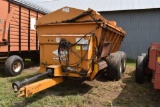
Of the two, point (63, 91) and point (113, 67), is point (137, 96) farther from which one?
point (63, 91)

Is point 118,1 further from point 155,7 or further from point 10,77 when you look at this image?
point 10,77

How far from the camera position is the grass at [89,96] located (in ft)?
15.4

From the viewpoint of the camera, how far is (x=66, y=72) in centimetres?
543

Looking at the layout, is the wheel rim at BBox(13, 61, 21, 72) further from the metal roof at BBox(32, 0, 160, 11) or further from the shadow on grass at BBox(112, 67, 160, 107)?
the metal roof at BBox(32, 0, 160, 11)

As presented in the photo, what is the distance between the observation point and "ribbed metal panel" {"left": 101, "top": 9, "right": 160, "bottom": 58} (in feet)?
47.7

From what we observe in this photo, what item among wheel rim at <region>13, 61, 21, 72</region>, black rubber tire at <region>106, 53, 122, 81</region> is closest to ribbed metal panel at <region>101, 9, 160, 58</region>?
black rubber tire at <region>106, 53, 122, 81</region>

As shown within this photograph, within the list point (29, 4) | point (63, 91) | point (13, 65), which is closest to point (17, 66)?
point (13, 65)

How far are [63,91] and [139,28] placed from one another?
1077 cm

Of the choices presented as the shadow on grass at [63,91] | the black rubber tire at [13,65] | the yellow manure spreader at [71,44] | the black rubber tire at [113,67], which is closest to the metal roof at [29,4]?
the black rubber tire at [13,65]

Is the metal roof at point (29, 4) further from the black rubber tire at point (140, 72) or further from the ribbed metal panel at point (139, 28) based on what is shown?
the ribbed metal panel at point (139, 28)

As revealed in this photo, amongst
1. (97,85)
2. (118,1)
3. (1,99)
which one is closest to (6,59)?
(1,99)

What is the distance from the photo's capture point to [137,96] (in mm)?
5324

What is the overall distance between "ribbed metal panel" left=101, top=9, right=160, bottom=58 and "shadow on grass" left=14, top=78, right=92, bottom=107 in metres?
9.65

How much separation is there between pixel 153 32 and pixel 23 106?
39.8ft
